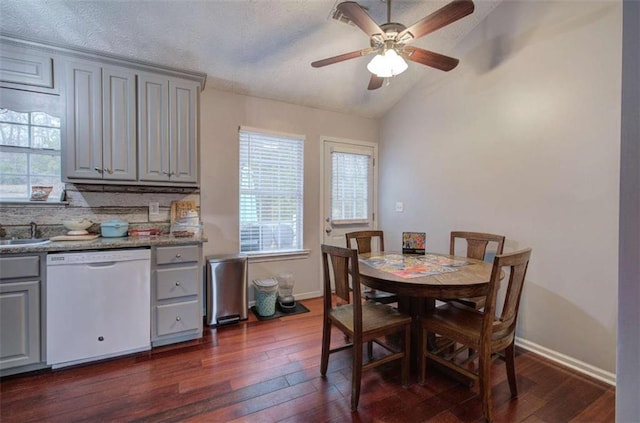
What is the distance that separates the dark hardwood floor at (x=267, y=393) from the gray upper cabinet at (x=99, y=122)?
1591 millimetres

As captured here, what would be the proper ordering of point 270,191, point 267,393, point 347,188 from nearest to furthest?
point 267,393 < point 270,191 < point 347,188

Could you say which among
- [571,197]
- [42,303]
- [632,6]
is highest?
[632,6]

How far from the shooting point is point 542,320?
93.7 inches

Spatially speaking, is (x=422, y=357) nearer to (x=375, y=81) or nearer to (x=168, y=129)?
(x=375, y=81)

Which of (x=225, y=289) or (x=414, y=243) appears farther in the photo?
(x=225, y=289)

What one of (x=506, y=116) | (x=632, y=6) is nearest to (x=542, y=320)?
(x=506, y=116)

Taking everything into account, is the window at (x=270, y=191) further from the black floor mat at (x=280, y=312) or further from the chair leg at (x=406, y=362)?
the chair leg at (x=406, y=362)

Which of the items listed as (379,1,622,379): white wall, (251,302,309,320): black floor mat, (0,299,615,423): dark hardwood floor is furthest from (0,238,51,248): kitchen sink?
(379,1,622,379): white wall

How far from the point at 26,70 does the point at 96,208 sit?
1.20m

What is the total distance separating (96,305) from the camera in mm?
2164

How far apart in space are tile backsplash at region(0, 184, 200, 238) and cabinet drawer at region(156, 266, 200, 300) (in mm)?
681

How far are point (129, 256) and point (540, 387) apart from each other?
10.4 feet

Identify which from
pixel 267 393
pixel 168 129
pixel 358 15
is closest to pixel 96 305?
pixel 267 393

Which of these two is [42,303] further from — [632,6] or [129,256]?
[632,6]
